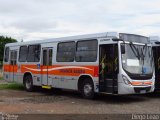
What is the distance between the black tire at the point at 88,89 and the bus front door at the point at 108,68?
0.64m

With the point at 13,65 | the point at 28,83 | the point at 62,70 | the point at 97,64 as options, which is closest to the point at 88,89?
the point at 97,64

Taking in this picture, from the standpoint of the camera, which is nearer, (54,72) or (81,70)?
(81,70)

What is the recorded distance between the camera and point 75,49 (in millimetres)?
16938

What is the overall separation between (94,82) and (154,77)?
267 cm

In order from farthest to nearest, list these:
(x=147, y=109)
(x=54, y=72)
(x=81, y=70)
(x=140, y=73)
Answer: (x=54, y=72) < (x=81, y=70) < (x=140, y=73) < (x=147, y=109)

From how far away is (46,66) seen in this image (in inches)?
744

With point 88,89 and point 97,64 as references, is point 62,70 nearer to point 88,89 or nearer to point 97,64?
point 88,89

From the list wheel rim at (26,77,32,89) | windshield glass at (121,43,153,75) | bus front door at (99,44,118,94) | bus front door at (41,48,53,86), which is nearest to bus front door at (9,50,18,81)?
wheel rim at (26,77,32,89)

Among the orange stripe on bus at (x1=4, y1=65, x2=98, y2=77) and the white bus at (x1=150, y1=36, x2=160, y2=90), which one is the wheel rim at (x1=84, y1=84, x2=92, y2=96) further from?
the white bus at (x1=150, y1=36, x2=160, y2=90)

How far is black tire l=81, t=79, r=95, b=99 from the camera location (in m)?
15.8

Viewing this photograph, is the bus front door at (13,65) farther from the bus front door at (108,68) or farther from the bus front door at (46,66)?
the bus front door at (108,68)

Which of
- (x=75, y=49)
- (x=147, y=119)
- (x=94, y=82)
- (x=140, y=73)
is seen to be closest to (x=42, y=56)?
(x=75, y=49)

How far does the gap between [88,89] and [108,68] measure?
59.5 inches

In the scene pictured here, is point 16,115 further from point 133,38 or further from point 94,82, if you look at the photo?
point 133,38
